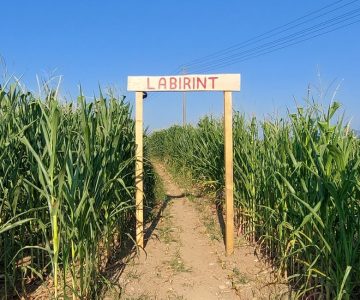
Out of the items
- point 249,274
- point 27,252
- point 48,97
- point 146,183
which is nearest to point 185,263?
point 249,274

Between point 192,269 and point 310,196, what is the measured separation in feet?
6.18

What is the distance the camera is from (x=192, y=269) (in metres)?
4.33

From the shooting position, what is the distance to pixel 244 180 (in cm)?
503

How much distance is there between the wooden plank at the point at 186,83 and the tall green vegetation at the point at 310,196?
0.70 meters

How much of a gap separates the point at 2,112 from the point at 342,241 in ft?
9.83

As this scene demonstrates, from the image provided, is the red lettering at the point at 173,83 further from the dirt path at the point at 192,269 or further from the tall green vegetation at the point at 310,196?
the dirt path at the point at 192,269

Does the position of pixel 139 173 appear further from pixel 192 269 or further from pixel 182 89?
pixel 192 269

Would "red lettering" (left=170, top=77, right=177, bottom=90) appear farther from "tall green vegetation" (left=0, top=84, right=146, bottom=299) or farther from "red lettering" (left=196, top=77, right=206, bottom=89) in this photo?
"tall green vegetation" (left=0, top=84, right=146, bottom=299)

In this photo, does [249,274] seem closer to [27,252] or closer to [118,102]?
[27,252]

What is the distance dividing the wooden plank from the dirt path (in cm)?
205

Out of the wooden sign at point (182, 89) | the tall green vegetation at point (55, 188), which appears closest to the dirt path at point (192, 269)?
the wooden sign at point (182, 89)

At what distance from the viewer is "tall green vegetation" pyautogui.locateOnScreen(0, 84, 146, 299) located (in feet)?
9.05

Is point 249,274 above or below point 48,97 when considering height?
below

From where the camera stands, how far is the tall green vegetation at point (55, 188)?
9.05 feet
